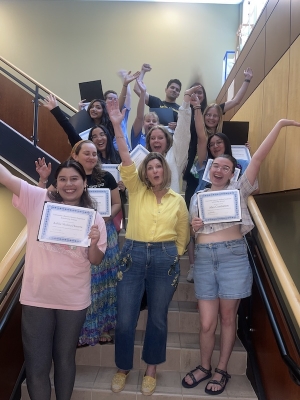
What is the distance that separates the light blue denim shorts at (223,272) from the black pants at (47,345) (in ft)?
2.66

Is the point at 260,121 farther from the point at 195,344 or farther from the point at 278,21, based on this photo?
the point at 195,344

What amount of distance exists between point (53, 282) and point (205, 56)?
763cm

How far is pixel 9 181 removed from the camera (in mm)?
1878

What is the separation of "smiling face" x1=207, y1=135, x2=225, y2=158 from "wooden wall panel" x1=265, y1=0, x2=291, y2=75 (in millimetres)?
1178

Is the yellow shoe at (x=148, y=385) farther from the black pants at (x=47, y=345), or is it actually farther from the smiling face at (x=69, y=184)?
the smiling face at (x=69, y=184)

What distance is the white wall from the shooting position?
825 cm

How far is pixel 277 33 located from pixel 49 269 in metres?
3.26

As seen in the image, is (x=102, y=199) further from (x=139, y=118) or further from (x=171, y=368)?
(x=139, y=118)

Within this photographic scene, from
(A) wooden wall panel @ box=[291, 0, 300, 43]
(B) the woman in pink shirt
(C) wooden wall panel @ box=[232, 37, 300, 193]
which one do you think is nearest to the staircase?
(B) the woman in pink shirt

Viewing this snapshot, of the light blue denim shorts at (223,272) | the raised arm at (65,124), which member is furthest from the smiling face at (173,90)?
the light blue denim shorts at (223,272)

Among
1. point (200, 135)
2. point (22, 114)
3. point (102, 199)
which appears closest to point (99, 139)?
point (102, 199)

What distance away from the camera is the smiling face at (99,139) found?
297 cm

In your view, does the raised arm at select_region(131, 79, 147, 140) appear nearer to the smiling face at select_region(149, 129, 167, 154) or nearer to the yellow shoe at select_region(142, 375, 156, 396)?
the smiling face at select_region(149, 129, 167, 154)

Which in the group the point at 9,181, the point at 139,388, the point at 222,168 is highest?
the point at 222,168
